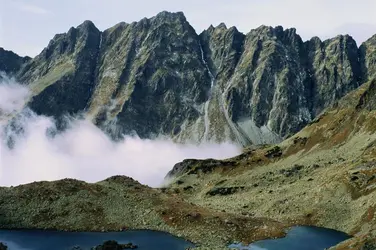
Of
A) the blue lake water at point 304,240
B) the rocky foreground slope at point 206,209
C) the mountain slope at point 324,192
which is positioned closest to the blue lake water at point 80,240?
the rocky foreground slope at point 206,209

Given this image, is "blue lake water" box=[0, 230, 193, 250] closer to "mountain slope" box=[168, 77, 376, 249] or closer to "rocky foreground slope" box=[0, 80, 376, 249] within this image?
"rocky foreground slope" box=[0, 80, 376, 249]

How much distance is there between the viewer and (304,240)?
10006 cm

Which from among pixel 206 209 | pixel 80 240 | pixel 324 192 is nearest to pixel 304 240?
pixel 206 209

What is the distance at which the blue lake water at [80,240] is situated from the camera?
88188mm

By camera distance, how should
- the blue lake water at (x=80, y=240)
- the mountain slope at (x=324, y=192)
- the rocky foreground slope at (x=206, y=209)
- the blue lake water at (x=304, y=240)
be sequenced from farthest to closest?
the mountain slope at (x=324, y=192)
the rocky foreground slope at (x=206, y=209)
the blue lake water at (x=304, y=240)
the blue lake water at (x=80, y=240)

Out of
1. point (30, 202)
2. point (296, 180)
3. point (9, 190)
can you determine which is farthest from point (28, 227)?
point (296, 180)

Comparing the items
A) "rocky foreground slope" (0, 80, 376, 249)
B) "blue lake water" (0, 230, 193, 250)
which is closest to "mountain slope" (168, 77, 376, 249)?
"rocky foreground slope" (0, 80, 376, 249)

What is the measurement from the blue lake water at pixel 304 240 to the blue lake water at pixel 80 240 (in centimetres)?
1456

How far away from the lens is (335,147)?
643ft

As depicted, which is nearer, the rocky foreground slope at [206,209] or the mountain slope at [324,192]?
the rocky foreground slope at [206,209]

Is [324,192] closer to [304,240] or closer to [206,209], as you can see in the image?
[304,240]

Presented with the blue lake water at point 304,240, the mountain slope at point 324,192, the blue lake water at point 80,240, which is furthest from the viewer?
the mountain slope at point 324,192

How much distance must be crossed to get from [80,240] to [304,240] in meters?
50.0

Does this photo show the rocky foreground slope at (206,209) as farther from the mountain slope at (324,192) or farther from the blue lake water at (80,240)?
the blue lake water at (80,240)
